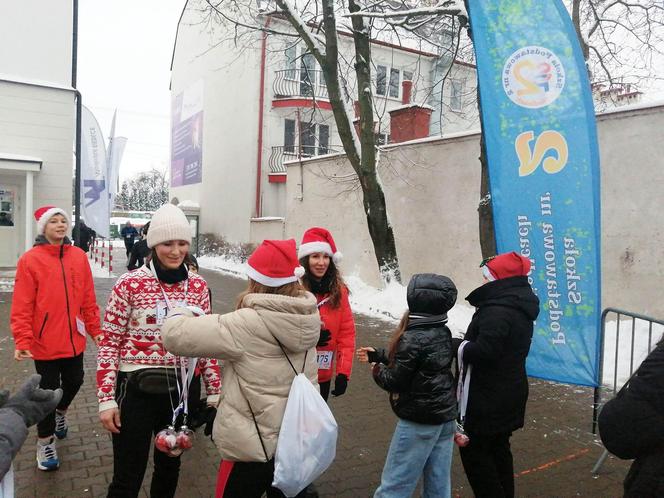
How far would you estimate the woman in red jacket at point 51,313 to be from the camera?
369 cm

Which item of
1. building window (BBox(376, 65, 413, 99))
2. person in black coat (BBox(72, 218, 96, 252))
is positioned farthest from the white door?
building window (BBox(376, 65, 413, 99))

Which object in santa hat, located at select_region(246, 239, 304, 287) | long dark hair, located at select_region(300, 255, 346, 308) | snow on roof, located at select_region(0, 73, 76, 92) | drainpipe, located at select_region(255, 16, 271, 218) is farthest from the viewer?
drainpipe, located at select_region(255, 16, 271, 218)

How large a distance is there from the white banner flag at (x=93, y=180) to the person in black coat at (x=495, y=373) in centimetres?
1326

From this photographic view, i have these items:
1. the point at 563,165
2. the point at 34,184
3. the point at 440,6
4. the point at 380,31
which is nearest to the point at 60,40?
the point at 34,184

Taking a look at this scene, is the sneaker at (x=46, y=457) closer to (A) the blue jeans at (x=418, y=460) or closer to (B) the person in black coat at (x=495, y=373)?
(A) the blue jeans at (x=418, y=460)

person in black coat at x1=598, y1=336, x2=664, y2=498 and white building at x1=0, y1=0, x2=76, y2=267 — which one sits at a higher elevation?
white building at x1=0, y1=0, x2=76, y2=267

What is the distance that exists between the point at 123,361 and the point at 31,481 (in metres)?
1.64

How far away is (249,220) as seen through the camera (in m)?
21.3

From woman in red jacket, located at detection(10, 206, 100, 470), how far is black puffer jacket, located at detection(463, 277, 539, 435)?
2.53 metres

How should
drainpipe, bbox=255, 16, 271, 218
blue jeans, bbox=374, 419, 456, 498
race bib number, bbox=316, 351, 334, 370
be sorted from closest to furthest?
blue jeans, bbox=374, 419, 456, 498 → race bib number, bbox=316, 351, 334, 370 → drainpipe, bbox=255, 16, 271, 218

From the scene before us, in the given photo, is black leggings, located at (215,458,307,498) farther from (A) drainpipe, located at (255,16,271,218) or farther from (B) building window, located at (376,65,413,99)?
(B) building window, located at (376,65,413,99)

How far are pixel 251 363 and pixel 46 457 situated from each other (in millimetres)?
2452

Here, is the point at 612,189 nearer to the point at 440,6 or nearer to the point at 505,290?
the point at 440,6

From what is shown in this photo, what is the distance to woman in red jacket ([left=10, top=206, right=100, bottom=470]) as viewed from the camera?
145 inches
